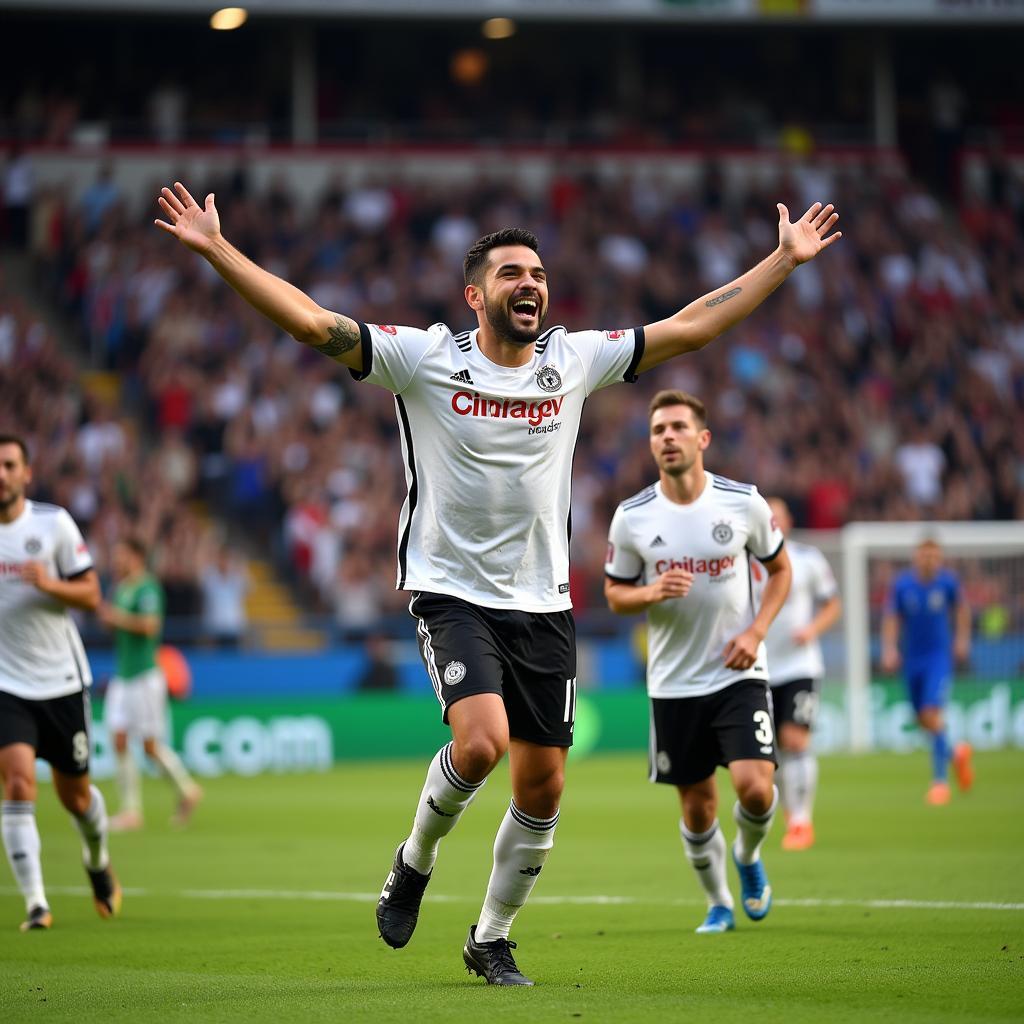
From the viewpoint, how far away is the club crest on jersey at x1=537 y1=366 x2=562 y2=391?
23.8 ft

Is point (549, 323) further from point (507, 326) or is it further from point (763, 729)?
point (507, 326)

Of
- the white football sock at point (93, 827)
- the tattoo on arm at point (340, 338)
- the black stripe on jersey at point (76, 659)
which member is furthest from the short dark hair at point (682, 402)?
the white football sock at point (93, 827)

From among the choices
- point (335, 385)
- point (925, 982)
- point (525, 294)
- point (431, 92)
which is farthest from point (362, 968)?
point (431, 92)

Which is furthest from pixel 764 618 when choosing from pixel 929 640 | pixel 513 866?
pixel 929 640

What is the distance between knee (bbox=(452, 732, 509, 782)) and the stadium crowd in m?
16.7

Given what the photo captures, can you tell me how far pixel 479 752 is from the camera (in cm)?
678

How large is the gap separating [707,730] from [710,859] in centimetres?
65

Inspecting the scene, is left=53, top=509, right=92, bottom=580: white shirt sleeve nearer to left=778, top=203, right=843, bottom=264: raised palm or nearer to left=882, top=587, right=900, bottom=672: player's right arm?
left=778, top=203, right=843, bottom=264: raised palm

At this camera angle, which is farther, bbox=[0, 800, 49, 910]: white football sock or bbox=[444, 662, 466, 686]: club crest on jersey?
bbox=[0, 800, 49, 910]: white football sock

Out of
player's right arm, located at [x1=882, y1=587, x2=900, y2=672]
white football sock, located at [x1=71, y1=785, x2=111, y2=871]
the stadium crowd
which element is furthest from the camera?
the stadium crowd

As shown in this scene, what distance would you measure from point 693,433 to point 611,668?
15.6 meters

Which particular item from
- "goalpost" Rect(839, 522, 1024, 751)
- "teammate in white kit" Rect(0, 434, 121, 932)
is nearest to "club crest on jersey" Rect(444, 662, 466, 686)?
"teammate in white kit" Rect(0, 434, 121, 932)

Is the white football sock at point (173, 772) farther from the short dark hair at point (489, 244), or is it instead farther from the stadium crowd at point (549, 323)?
the short dark hair at point (489, 244)

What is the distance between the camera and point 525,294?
7.12 meters
